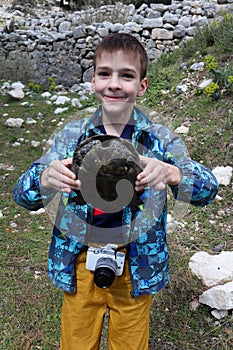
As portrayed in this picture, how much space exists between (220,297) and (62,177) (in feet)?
4.41

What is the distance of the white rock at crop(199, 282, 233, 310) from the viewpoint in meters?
2.03

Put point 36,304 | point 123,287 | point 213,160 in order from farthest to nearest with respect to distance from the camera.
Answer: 1. point 213,160
2. point 36,304
3. point 123,287

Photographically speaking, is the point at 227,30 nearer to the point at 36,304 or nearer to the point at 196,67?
the point at 196,67

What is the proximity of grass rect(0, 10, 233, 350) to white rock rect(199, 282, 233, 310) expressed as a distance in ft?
0.22

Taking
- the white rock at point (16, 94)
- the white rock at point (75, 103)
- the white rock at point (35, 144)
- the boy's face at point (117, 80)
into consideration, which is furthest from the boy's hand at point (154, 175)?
the white rock at point (16, 94)

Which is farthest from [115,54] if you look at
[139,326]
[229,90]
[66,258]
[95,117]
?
[229,90]

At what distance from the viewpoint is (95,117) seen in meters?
1.33

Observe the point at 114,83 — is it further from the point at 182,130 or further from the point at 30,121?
the point at 30,121

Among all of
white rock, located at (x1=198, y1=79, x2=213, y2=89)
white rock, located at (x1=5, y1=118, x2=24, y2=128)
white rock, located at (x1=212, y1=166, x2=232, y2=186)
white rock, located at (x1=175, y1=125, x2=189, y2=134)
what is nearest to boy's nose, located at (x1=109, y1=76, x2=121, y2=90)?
white rock, located at (x1=212, y1=166, x2=232, y2=186)

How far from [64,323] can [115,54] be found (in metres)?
0.95

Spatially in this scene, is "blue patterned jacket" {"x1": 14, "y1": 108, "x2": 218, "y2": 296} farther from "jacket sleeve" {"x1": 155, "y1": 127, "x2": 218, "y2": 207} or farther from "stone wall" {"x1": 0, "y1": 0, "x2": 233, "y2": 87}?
"stone wall" {"x1": 0, "y1": 0, "x2": 233, "y2": 87}

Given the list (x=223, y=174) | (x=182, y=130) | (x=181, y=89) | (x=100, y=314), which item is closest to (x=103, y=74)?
(x=100, y=314)

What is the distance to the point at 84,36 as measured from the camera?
7.01 m

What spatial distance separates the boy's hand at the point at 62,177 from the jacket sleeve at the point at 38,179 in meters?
0.09
